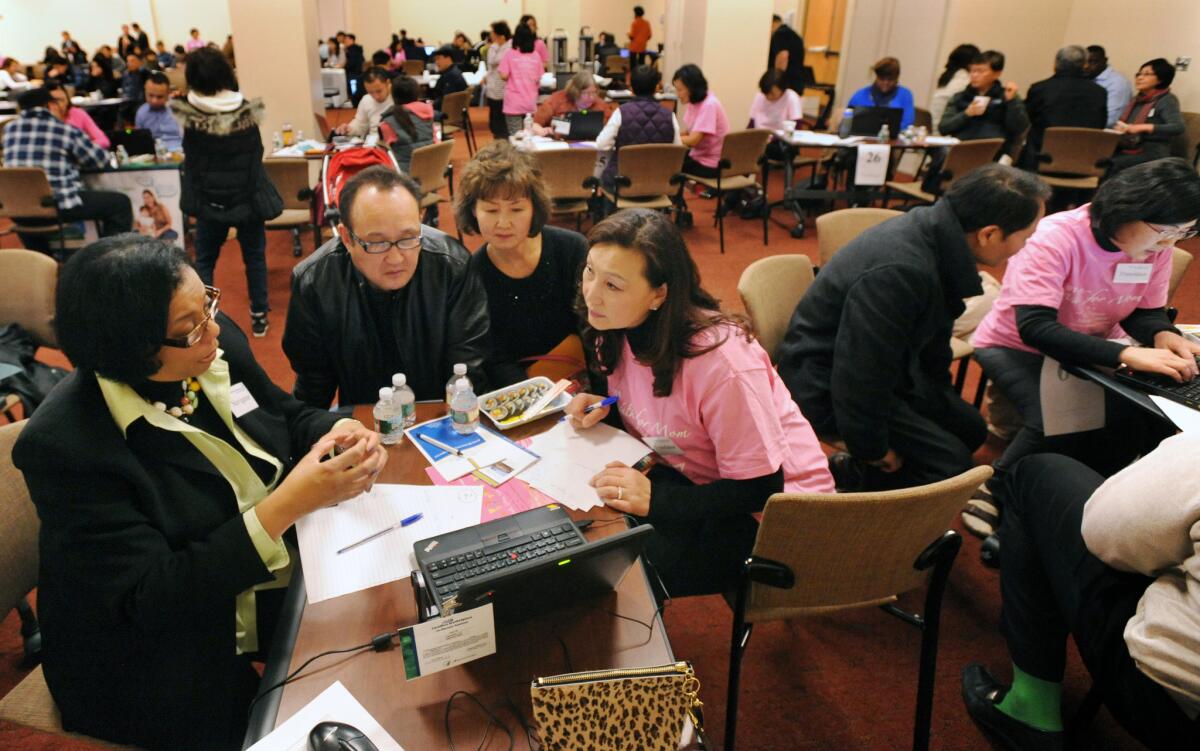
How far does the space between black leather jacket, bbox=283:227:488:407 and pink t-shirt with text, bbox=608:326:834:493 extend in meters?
0.54

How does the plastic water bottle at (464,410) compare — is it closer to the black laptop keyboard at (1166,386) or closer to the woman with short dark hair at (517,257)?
the woman with short dark hair at (517,257)

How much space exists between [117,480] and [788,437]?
1467 mm

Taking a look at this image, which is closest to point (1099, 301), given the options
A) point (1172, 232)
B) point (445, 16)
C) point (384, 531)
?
point (1172, 232)

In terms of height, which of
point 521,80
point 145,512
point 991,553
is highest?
point 521,80

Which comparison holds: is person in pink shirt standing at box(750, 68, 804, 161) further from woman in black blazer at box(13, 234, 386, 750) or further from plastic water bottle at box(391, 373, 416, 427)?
woman in black blazer at box(13, 234, 386, 750)

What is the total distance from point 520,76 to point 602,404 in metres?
6.68

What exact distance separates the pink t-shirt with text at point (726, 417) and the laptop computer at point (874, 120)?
4867mm

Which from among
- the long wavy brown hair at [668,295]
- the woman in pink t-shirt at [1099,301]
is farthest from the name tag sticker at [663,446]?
the woman in pink t-shirt at [1099,301]

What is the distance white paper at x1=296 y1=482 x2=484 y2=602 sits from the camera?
4.36ft

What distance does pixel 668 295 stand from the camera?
1691 mm

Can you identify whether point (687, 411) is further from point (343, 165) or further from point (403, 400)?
point (343, 165)

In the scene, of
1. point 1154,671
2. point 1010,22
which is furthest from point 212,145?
point 1010,22

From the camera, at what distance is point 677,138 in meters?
5.58

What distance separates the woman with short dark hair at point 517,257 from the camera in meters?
2.28
